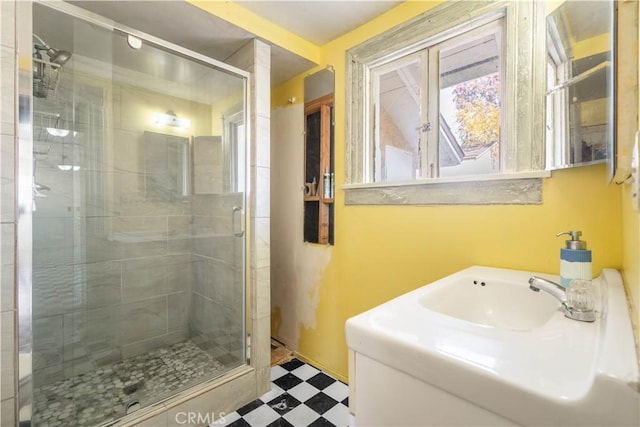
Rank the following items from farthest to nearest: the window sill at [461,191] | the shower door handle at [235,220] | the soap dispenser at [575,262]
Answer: the shower door handle at [235,220], the window sill at [461,191], the soap dispenser at [575,262]

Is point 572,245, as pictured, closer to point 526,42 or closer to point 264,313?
point 526,42

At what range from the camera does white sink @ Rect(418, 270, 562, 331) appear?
0.89 meters

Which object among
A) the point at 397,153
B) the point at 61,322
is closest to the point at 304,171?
the point at 397,153

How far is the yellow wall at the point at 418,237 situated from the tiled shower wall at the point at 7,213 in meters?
1.44

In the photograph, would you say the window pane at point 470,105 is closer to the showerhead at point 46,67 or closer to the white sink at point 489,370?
the white sink at point 489,370

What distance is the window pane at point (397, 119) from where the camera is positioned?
5.14ft

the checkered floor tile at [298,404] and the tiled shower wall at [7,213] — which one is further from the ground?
the tiled shower wall at [7,213]

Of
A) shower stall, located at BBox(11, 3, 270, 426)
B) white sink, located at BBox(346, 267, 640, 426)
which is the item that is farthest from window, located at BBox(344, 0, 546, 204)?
shower stall, located at BBox(11, 3, 270, 426)

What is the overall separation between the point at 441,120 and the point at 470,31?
0.42m

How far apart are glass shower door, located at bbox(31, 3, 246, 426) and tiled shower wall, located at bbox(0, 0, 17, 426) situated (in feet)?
0.43

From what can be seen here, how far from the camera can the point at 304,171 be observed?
2.03 meters

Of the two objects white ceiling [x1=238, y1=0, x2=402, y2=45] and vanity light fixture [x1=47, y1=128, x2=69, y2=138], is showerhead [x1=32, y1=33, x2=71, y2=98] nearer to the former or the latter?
vanity light fixture [x1=47, y1=128, x2=69, y2=138]

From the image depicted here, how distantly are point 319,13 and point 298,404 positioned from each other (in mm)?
2177

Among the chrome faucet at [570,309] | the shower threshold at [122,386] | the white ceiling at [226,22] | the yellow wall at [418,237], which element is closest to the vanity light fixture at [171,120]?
the white ceiling at [226,22]
